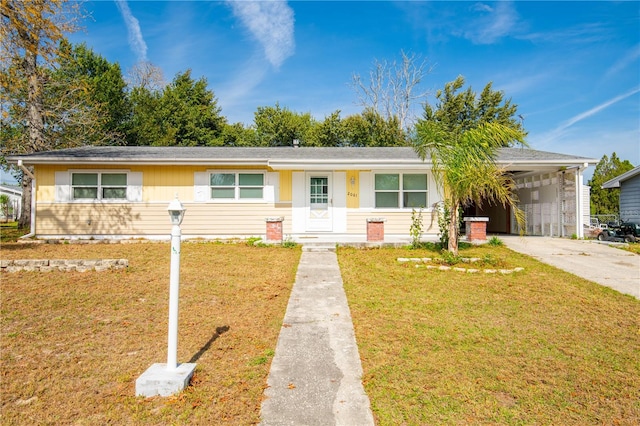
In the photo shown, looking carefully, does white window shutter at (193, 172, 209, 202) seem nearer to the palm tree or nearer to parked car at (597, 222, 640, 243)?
the palm tree

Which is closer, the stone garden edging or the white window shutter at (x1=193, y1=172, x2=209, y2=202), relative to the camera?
the stone garden edging

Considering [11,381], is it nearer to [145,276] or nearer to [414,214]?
[145,276]

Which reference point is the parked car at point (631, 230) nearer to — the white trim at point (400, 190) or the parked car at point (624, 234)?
the parked car at point (624, 234)

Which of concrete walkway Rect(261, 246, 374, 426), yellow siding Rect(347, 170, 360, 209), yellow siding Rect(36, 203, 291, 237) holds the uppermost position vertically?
yellow siding Rect(347, 170, 360, 209)

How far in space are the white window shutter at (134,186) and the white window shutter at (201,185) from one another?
186 cm

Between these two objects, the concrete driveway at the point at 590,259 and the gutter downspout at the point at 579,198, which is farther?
the gutter downspout at the point at 579,198

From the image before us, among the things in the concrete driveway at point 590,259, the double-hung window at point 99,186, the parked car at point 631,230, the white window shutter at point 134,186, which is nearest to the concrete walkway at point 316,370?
the concrete driveway at point 590,259

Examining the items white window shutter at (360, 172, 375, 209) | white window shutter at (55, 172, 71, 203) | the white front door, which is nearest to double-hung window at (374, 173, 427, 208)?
white window shutter at (360, 172, 375, 209)

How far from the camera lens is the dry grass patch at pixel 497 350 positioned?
9.07 feet

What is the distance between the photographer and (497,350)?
383 centimetres

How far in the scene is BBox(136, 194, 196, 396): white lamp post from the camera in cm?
292

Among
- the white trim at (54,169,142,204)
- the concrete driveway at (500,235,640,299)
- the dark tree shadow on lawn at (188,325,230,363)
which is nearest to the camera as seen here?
the dark tree shadow on lawn at (188,325,230,363)

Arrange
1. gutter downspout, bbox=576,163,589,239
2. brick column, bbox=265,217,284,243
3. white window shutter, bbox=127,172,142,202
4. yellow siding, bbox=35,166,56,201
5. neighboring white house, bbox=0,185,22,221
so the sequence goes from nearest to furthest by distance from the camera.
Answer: brick column, bbox=265,217,284,243
gutter downspout, bbox=576,163,589,239
yellow siding, bbox=35,166,56,201
white window shutter, bbox=127,172,142,202
neighboring white house, bbox=0,185,22,221

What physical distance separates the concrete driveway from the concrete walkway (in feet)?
16.9
